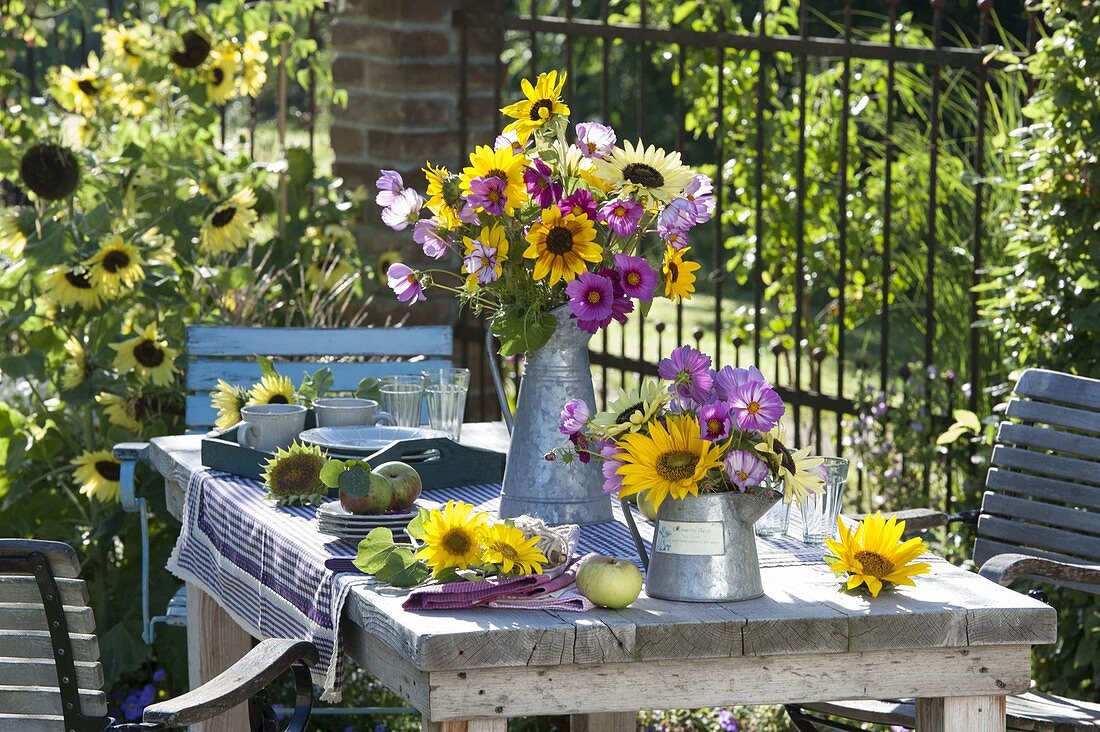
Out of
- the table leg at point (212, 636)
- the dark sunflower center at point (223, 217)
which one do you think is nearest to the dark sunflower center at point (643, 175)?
the table leg at point (212, 636)

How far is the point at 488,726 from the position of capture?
200 centimetres

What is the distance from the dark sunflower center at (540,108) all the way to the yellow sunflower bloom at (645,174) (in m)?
0.12

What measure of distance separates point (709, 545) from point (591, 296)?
0.43 metres

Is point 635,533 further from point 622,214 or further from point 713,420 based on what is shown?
point 622,214

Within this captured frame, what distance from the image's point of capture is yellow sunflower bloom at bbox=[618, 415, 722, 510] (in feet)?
6.64

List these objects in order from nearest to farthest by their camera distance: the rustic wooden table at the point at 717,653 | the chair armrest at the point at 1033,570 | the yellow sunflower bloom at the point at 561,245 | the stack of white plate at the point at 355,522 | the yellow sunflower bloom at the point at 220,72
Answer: the rustic wooden table at the point at 717,653, the yellow sunflower bloom at the point at 561,245, the stack of white plate at the point at 355,522, the chair armrest at the point at 1033,570, the yellow sunflower bloom at the point at 220,72

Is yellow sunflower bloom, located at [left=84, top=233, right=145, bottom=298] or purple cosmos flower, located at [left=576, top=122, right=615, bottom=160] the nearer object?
purple cosmos flower, located at [left=576, top=122, right=615, bottom=160]

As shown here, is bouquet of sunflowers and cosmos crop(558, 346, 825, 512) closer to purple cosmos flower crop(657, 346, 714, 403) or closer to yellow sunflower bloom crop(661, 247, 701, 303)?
purple cosmos flower crop(657, 346, 714, 403)

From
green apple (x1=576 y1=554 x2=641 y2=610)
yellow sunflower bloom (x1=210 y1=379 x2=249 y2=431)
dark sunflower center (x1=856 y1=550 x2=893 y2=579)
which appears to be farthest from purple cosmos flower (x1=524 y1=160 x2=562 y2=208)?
yellow sunflower bloom (x1=210 y1=379 x2=249 y2=431)

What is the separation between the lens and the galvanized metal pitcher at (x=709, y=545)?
6.82ft

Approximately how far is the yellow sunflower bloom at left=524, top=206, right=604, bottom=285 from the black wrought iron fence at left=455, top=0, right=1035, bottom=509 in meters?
1.46

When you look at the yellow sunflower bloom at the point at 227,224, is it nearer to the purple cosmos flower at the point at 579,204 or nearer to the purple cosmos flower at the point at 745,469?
the purple cosmos flower at the point at 579,204

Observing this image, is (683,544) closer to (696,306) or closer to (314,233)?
(314,233)

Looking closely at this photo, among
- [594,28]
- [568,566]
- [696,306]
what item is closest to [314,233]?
[594,28]
